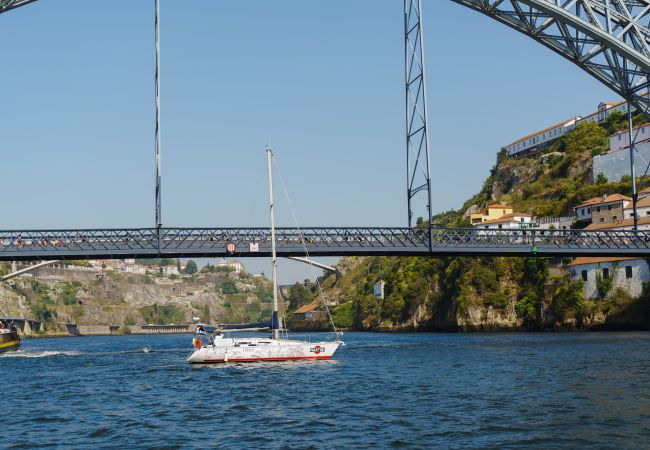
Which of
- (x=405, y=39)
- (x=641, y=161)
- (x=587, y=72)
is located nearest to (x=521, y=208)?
(x=641, y=161)

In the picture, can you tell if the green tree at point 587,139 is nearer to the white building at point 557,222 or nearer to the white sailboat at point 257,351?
the white building at point 557,222

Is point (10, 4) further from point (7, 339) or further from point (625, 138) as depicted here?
point (625, 138)

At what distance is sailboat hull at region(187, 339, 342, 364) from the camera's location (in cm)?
5822

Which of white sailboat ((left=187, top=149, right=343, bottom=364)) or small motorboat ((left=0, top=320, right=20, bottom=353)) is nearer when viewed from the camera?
white sailboat ((left=187, top=149, right=343, bottom=364))

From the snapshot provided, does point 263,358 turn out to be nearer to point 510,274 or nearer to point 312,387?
point 312,387

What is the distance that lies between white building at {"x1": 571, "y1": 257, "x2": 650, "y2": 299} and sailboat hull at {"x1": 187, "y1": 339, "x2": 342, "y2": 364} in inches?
2223

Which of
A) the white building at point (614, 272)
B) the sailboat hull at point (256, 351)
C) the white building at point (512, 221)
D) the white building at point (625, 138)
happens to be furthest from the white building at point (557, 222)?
the sailboat hull at point (256, 351)

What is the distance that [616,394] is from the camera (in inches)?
1359

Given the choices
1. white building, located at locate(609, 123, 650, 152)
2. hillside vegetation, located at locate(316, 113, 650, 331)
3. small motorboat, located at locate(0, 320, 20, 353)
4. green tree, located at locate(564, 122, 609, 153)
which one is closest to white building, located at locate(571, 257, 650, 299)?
hillside vegetation, located at locate(316, 113, 650, 331)

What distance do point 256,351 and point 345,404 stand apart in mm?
24177

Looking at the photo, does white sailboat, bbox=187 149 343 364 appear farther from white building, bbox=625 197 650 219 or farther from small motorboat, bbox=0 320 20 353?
white building, bbox=625 197 650 219

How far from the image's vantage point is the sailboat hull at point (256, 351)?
58.2 m

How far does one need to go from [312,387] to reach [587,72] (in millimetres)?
28851

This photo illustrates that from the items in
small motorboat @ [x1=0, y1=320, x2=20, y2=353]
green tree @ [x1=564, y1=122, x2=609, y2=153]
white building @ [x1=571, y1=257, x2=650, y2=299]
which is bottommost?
small motorboat @ [x1=0, y1=320, x2=20, y2=353]
